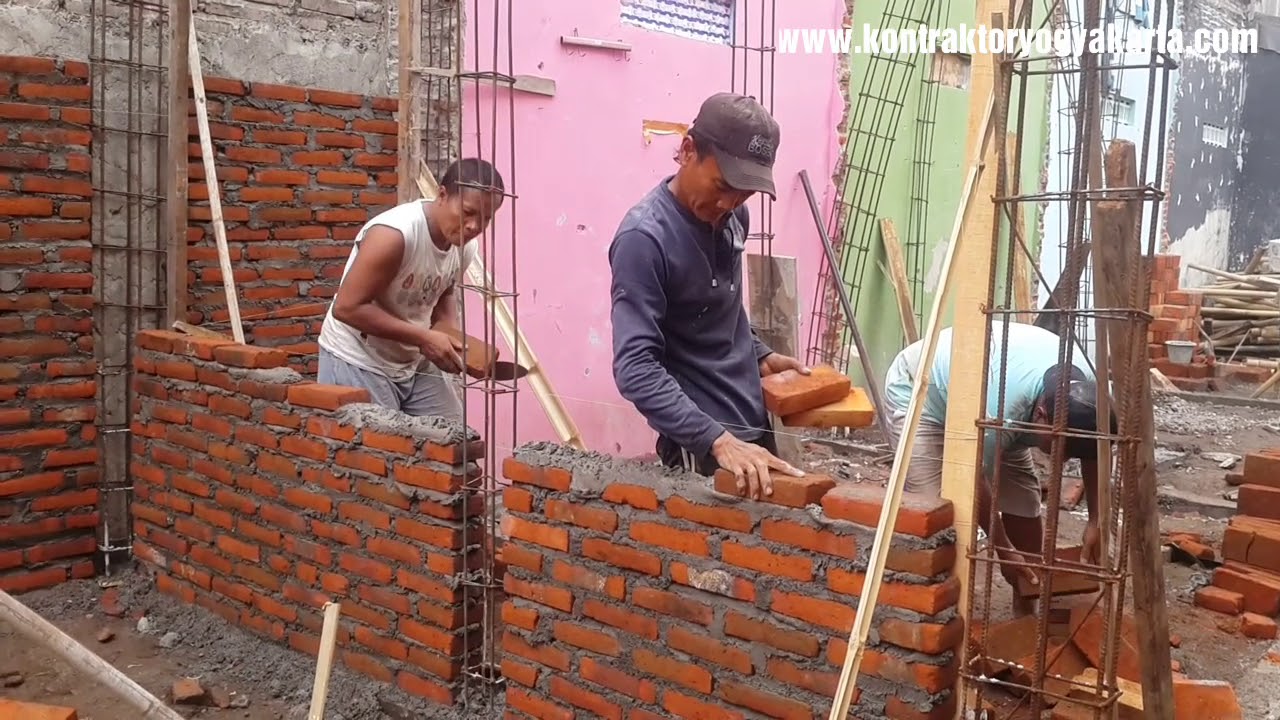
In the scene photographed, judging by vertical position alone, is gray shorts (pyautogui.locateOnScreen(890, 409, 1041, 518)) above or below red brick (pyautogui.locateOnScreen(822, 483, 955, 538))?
below

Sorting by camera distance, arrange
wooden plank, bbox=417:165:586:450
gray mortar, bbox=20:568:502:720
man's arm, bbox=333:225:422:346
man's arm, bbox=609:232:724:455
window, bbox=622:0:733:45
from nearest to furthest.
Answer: man's arm, bbox=609:232:724:455, gray mortar, bbox=20:568:502:720, man's arm, bbox=333:225:422:346, wooden plank, bbox=417:165:586:450, window, bbox=622:0:733:45

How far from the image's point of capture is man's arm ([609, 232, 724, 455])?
256 centimetres

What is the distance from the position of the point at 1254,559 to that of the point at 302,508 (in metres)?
3.82

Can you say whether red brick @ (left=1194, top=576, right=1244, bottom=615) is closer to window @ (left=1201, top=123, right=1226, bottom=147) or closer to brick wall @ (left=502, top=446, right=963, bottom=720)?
brick wall @ (left=502, top=446, right=963, bottom=720)

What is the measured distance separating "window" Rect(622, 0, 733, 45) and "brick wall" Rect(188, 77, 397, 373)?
190cm

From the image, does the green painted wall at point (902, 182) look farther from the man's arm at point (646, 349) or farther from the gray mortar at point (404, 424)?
the man's arm at point (646, 349)

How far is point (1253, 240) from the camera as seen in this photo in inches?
680

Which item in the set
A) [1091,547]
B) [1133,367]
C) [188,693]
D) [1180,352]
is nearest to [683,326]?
[1133,367]

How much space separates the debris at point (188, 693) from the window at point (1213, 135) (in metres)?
15.8

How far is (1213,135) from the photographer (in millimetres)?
15844

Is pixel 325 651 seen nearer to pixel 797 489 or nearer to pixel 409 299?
pixel 797 489

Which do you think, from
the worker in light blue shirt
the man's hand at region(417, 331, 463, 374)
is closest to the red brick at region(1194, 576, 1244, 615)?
the worker in light blue shirt

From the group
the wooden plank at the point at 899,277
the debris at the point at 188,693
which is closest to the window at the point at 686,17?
the wooden plank at the point at 899,277

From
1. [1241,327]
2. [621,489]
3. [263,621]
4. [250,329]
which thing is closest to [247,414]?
[263,621]
